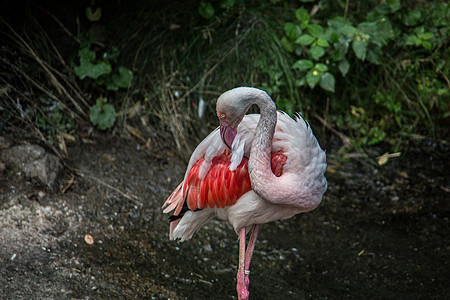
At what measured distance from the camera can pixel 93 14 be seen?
5355 mm

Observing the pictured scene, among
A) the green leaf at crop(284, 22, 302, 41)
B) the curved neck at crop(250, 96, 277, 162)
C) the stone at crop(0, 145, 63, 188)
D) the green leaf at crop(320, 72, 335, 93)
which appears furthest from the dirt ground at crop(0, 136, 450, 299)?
the green leaf at crop(284, 22, 302, 41)

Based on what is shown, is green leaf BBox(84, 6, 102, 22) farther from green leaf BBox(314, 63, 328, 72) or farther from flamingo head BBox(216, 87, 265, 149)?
flamingo head BBox(216, 87, 265, 149)

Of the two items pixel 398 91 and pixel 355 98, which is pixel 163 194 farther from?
pixel 398 91

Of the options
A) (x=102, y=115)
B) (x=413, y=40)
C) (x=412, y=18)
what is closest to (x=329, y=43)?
(x=413, y=40)

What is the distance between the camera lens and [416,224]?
178 inches

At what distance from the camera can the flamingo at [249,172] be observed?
3.00 m

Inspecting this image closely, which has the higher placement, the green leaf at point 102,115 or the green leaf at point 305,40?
the green leaf at point 305,40

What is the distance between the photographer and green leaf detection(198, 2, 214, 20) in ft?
17.4

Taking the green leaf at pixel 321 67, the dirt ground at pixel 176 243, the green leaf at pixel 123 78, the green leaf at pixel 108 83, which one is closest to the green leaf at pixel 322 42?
the green leaf at pixel 321 67

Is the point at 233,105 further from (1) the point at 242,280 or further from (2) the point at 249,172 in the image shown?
(1) the point at 242,280

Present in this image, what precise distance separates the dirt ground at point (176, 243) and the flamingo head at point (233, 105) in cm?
131

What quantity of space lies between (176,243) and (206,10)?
2516mm

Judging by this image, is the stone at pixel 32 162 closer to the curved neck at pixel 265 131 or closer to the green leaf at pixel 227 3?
the curved neck at pixel 265 131

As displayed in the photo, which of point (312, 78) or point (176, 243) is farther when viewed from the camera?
point (312, 78)
